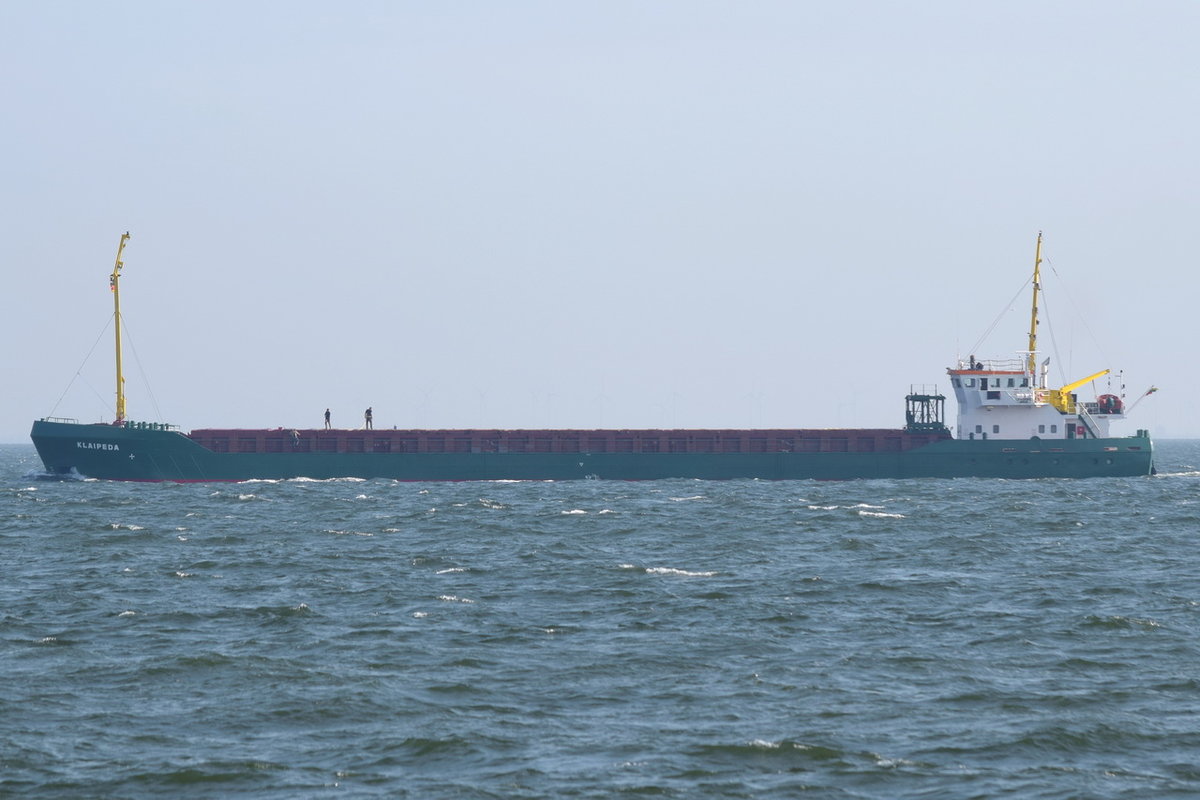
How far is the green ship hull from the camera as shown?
73812 mm

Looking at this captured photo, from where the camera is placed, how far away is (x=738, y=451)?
260 ft

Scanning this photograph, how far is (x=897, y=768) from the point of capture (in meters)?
17.6

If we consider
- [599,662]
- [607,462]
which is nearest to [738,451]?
[607,462]

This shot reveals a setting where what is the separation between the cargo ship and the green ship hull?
6cm

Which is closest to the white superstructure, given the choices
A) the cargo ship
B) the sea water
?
the cargo ship

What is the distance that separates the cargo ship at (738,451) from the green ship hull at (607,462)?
0.20ft

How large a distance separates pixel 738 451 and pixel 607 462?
842 cm

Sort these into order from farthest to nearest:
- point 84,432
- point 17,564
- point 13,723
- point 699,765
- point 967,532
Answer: point 84,432 → point 967,532 → point 17,564 → point 13,723 → point 699,765

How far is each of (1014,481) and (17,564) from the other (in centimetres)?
5695

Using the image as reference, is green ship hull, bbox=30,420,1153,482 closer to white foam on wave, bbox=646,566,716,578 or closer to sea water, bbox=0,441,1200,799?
sea water, bbox=0,441,1200,799

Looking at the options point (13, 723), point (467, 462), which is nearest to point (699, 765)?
point (13, 723)

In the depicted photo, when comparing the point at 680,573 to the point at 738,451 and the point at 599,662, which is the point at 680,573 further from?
the point at 738,451

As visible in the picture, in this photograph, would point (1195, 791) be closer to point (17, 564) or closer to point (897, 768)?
point (897, 768)

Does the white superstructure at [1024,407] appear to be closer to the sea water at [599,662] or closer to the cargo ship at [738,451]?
the cargo ship at [738,451]
